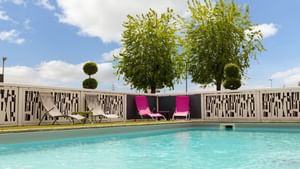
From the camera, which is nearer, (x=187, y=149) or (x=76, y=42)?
(x=187, y=149)

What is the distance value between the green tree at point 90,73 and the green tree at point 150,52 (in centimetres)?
656

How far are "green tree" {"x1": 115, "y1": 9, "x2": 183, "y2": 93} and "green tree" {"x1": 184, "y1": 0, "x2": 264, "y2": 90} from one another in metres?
1.11

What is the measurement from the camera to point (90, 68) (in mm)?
13781

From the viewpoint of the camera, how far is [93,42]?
1452cm

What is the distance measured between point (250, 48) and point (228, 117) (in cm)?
1039

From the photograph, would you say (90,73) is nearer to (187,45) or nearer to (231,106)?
(231,106)

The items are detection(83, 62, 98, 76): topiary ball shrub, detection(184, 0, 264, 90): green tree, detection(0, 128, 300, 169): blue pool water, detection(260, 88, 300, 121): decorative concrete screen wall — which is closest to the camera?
detection(0, 128, 300, 169): blue pool water

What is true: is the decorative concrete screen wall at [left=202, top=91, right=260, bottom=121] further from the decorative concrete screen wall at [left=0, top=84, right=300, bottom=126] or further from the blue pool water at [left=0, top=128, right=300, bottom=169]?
the blue pool water at [left=0, top=128, right=300, bottom=169]

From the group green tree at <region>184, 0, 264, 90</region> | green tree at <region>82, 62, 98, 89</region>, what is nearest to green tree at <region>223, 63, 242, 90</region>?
green tree at <region>184, 0, 264, 90</region>

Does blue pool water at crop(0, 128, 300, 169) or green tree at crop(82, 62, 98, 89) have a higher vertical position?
green tree at crop(82, 62, 98, 89)

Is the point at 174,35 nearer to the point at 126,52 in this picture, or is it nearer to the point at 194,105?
the point at 126,52

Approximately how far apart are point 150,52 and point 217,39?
4247 millimetres

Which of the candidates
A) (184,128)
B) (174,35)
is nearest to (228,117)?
(184,128)

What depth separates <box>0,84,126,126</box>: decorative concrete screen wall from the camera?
29.9 ft
